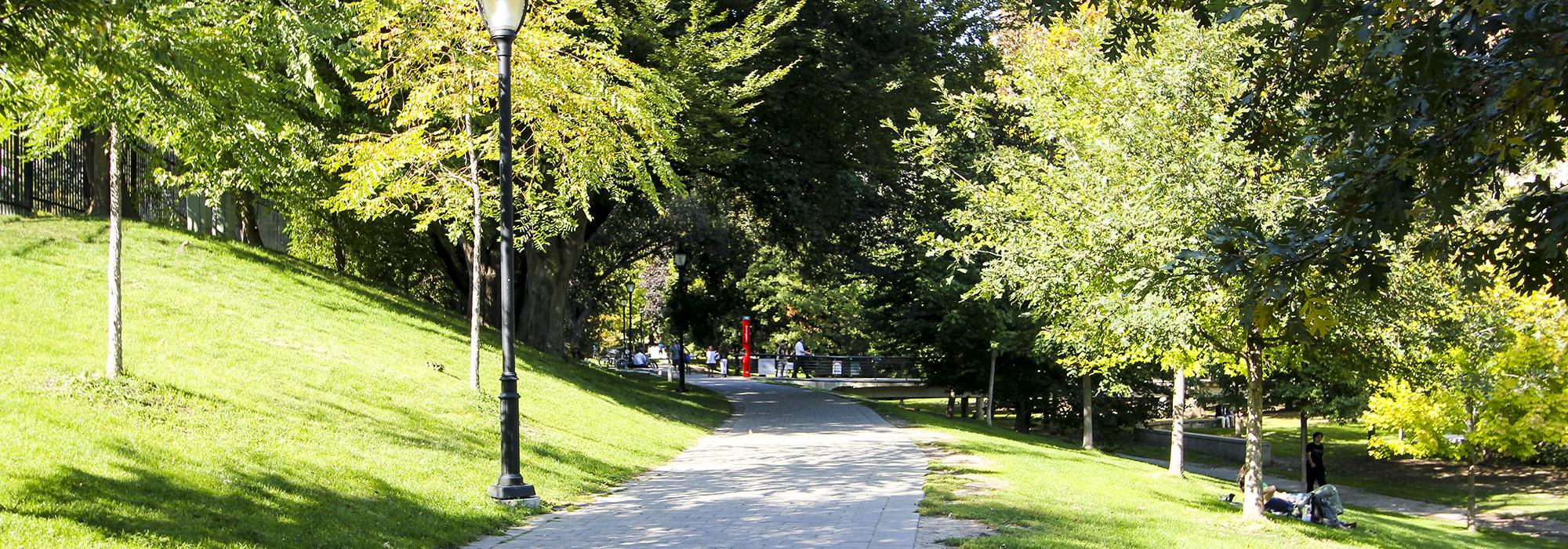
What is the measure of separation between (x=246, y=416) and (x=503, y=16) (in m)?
4.17

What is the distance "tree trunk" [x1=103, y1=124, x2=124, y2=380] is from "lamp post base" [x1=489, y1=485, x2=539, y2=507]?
3344 mm

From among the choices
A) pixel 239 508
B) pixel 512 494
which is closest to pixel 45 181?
pixel 512 494

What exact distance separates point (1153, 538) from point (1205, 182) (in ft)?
13.2

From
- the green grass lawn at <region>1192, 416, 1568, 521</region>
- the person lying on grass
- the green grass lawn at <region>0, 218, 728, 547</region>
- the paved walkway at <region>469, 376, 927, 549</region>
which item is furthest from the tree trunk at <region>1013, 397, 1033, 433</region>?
the person lying on grass

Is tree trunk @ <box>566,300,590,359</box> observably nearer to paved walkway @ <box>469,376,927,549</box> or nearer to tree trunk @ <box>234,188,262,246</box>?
tree trunk @ <box>234,188,262,246</box>

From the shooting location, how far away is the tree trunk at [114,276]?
9539 mm

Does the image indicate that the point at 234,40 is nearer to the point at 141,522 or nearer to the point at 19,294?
the point at 141,522

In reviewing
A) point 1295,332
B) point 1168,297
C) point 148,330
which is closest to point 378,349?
point 148,330

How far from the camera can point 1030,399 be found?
29.3m

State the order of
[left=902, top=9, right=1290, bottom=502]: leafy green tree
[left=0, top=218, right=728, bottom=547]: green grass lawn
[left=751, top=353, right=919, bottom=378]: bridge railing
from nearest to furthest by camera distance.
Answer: [left=0, top=218, right=728, bottom=547]: green grass lawn
[left=902, top=9, right=1290, bottom=502]: leafy green tree
[left=751, top=353, right=919, bottom=378]: bridge railing

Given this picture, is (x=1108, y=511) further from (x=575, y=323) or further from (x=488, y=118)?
(x=575, y=323)

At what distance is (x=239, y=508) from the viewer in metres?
7.44

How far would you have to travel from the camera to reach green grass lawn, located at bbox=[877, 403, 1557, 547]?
32.8 ft

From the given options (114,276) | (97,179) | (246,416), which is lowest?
(246,416)
